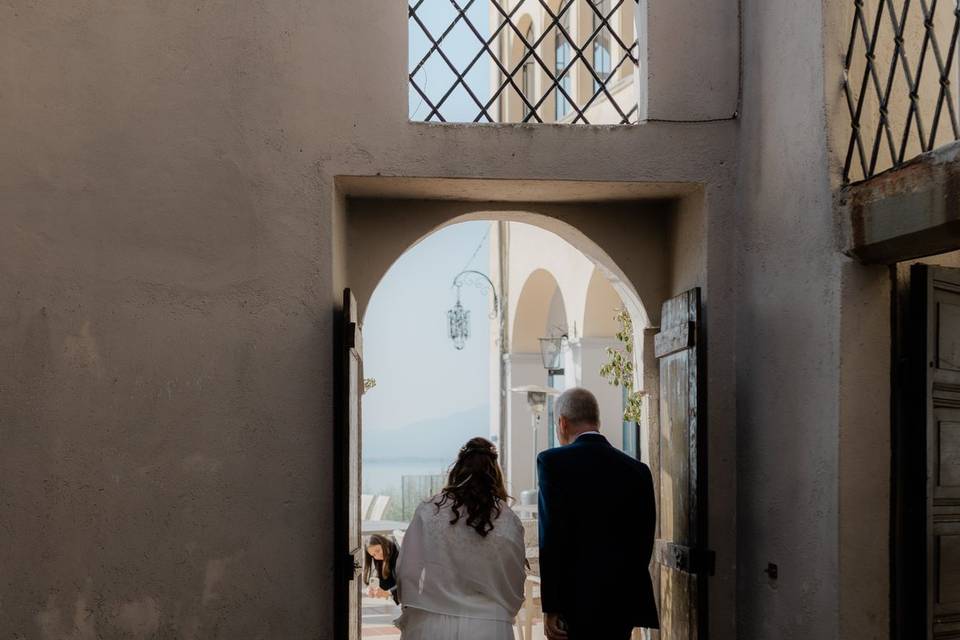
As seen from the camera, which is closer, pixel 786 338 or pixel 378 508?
pixel 786 338

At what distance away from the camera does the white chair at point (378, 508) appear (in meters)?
14.1

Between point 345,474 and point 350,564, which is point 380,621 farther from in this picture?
point 345,474

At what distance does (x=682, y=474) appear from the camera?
18.9 ft

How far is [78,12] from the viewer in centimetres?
561

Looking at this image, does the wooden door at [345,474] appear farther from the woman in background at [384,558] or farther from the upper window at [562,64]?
the upper window at [562,64]

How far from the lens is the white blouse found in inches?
190

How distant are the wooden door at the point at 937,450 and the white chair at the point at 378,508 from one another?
963cm

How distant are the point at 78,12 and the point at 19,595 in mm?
2628

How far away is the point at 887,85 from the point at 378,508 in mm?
10622

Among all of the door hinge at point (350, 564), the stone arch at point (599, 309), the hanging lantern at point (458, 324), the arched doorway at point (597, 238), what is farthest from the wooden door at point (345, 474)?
the hanging lantern at point (458, 324)

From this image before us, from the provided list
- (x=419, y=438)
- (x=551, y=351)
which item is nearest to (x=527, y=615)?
(x=551, y=351)

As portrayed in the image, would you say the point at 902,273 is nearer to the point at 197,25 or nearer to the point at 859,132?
the point at 859,132

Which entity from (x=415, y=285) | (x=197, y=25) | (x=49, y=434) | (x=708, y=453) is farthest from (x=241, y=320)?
(x=415, y=285)

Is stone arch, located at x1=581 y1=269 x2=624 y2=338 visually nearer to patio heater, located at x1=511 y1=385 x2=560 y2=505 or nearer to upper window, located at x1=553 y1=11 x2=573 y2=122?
patio heater, located at x1=511 y1=385 x2=560 y2=505
